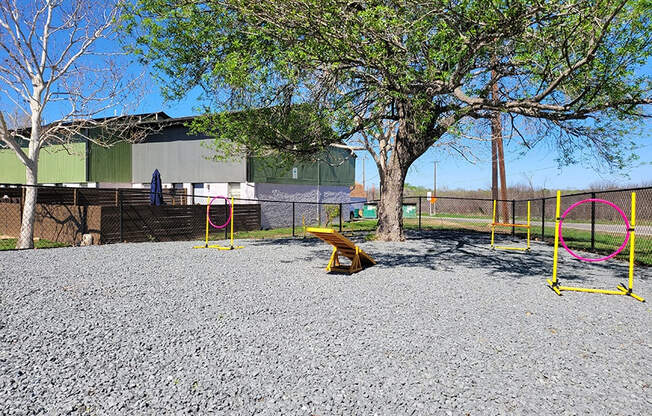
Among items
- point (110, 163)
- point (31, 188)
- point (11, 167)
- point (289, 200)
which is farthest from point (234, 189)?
point (11, 167)

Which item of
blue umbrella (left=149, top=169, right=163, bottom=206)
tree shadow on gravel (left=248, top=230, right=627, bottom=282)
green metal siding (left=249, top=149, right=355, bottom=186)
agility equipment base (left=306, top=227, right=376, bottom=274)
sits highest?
green metal siding (left=249, top=149, right=355, bottom=186)

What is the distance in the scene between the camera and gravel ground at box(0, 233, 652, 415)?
2885 mm

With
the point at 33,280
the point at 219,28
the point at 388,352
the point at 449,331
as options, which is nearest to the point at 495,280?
the point at 449,331

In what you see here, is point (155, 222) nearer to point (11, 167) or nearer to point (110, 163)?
point (110, 163)

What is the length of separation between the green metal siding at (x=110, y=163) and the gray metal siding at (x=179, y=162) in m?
0.69

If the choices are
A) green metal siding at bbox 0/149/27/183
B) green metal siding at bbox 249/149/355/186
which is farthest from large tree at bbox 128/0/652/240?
green metal siding at bbox 0/149/27/183

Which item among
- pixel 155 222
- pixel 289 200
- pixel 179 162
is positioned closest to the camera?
pixel 155 222

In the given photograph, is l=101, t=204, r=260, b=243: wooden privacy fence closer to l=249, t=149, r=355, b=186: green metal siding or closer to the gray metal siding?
l=249, t=149, r=355, b=186: green metal siding

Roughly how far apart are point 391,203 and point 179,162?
15.8 meters

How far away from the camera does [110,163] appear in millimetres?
27156

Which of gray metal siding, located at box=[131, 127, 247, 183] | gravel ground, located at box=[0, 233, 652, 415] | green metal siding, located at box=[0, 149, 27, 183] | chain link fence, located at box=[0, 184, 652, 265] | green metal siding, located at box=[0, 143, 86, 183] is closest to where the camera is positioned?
gravel ground, located at box=[0, 233, 652, 415]

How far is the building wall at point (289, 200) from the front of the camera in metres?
23.4

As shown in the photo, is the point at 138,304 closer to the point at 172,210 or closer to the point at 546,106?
the point at 546,106

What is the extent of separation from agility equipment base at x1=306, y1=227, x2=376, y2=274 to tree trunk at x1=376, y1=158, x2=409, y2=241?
5.16 meters
